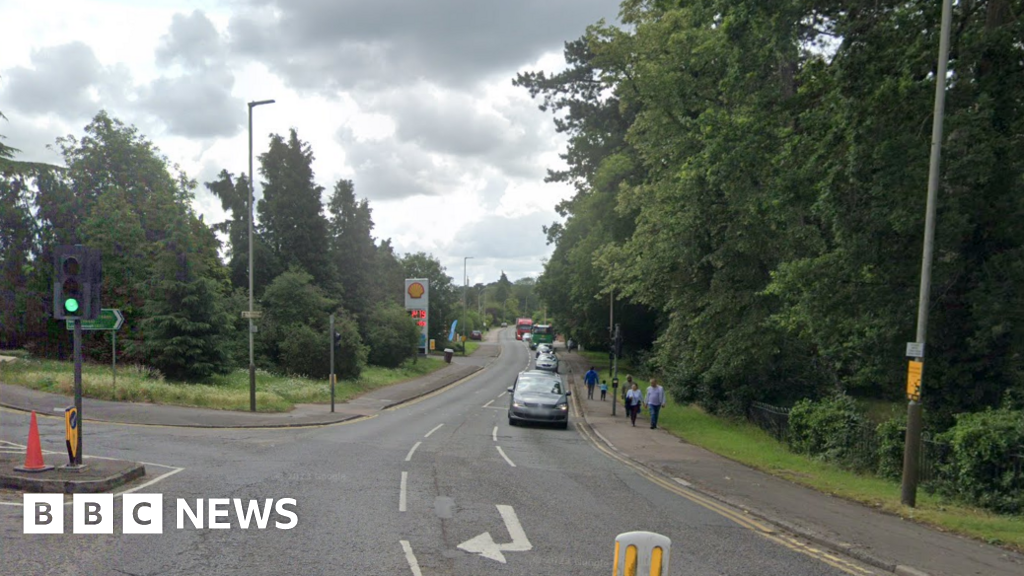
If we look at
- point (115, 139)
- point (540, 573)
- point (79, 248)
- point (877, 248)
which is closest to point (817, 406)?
point (877, 248)

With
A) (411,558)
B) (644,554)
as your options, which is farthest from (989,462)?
(644,554)

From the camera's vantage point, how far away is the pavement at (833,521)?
816 cm

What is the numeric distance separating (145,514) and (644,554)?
6.85 metres

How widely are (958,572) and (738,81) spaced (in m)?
12.6

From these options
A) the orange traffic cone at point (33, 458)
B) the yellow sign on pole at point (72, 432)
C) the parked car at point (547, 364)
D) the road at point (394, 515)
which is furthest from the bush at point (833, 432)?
the parked car at point (547, 364)

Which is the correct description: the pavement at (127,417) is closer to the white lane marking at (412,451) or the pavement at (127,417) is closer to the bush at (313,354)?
the bush at (313,354)

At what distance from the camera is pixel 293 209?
172ft

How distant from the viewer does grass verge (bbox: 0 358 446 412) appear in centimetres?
2295

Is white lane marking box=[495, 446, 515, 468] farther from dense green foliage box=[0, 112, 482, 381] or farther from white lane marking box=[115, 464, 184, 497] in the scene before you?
dense green foliage box=[0, 112, 482, 381]

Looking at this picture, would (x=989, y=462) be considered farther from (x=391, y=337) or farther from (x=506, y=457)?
(x=391, y=337)

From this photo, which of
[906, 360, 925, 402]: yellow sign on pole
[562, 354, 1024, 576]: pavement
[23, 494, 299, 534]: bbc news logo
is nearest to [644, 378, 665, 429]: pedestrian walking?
[562, 354, 1024, 576]: pavement

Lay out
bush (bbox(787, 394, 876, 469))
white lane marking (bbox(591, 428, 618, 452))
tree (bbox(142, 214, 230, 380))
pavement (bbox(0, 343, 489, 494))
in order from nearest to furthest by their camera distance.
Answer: pavement (bbox(0, 343, 489, 494)) < bush (bbox(787, 394, 876, 469)) < white lane marking (bbox(591, 428, 618, 452)) < tree (bbox(142, 214, 230, 380))

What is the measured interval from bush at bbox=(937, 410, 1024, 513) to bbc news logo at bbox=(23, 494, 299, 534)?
10360mm

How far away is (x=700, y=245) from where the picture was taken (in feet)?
76.6
